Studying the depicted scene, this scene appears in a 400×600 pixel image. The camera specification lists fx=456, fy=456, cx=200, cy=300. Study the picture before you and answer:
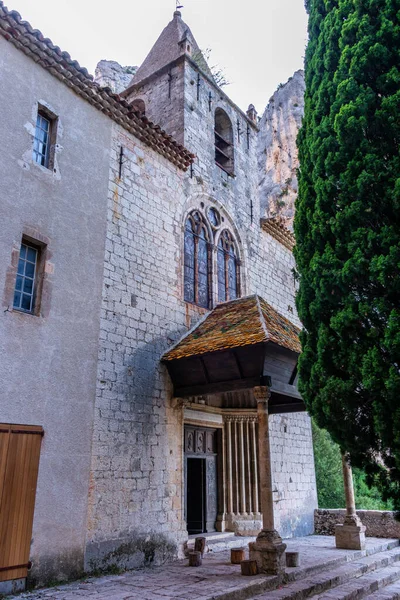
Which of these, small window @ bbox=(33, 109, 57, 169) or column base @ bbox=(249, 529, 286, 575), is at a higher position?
small window @ bbox=(33, 109, 57, 169)

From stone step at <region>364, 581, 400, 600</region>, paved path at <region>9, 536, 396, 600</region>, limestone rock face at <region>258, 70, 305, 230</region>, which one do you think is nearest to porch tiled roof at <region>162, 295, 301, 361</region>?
paved path at <region>9, 536, 396, 600</region>

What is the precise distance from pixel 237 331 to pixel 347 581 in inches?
172

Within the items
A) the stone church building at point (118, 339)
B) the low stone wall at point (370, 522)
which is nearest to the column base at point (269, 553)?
the stone church building at point (118, 339)

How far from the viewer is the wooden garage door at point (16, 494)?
557 centimetres

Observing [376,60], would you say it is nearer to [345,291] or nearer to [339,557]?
[345,291]

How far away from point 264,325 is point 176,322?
2.02m

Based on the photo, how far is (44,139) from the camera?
753 cm

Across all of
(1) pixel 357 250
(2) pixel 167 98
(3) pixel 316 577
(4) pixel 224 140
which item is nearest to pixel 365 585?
(3) pixel 316 577

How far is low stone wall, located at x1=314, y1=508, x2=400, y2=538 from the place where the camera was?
1083cm

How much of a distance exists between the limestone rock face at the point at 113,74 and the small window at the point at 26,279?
62.2 feet

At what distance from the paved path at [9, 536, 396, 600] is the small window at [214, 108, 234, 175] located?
9396 millimetres

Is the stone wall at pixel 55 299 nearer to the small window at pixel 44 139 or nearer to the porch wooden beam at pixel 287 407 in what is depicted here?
the small window at pixel 44 139

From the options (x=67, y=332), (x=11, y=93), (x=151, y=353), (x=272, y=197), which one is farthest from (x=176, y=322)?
(x=272, y=197)

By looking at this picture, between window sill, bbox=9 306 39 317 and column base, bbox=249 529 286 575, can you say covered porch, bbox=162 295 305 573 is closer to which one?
column base, bbox=249 529 286 575
